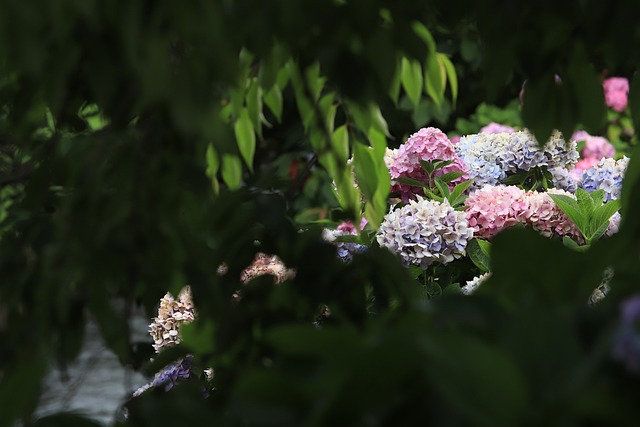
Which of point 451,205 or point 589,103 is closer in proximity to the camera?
point 589,103

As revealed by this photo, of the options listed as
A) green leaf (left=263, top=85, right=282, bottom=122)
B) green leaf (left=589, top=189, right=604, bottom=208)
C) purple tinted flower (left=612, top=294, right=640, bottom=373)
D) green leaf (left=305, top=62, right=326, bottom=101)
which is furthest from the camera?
green leaf (left=589, top=189, right=604, bottom=208)

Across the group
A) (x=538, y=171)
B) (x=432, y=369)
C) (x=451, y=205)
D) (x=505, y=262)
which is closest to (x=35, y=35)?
(x=432, y=369)

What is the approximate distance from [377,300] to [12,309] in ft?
1.64

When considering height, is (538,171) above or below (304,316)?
below

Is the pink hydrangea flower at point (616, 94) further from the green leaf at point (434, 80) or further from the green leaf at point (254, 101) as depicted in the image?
the green leaf at point (254, 101)

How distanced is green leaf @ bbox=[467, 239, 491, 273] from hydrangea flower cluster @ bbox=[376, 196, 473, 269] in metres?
0.02

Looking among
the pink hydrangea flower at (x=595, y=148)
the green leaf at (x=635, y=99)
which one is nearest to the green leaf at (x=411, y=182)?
the green leaf at (x=635, y=99)

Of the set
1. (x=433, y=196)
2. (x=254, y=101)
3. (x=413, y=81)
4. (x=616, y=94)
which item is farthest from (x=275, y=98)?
(x=616, y=94)

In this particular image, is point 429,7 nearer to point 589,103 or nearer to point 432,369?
point 589,103

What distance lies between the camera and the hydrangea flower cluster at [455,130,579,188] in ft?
11.1

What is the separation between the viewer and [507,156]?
3396 millimetres

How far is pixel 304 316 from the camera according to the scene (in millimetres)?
1458

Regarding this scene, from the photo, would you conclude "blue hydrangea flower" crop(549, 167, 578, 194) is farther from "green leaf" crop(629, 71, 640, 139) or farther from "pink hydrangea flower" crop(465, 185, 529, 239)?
"green leaf" crop(629, 71, 640, 139)

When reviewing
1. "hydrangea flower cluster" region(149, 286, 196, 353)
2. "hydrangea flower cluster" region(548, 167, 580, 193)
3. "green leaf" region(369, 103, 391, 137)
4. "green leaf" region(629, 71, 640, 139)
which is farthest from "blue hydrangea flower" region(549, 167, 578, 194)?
"green leaf" region(629, 71, 640, 139)
